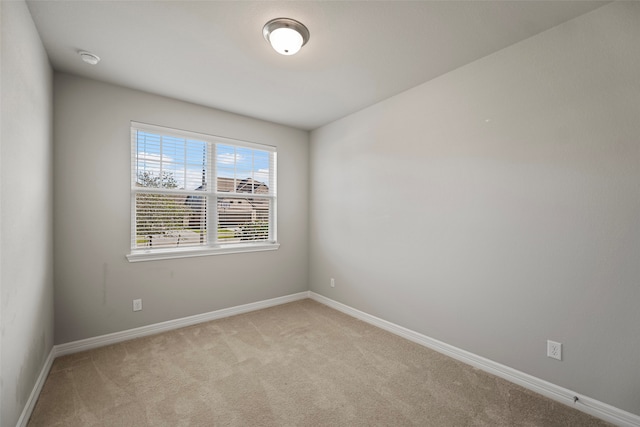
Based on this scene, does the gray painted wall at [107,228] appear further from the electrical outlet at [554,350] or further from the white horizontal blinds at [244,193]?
the electrical outlet at [554,350]

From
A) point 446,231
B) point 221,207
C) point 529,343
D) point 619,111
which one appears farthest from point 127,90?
point 529,343

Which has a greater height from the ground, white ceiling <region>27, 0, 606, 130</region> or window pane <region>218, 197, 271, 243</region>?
white ceiling <region>27, 0, 606, 130</region>

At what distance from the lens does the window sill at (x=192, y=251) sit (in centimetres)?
296

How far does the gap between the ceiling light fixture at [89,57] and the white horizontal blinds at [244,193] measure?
140 cm

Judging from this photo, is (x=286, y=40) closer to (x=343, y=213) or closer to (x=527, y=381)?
(x=343, y=213)

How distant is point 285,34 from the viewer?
1919 millimetres

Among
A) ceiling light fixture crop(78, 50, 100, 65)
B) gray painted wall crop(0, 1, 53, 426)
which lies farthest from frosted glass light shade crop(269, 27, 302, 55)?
ceiling light fixture crop(78, 50, 100, 65)

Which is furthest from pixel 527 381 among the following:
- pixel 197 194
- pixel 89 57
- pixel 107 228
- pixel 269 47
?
pixel 89 57

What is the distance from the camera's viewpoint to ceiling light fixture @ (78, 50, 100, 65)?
7.38 feet

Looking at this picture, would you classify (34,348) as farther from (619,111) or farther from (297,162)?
(619,111)

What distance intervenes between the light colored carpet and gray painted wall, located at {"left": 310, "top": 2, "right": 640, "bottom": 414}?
36 cm

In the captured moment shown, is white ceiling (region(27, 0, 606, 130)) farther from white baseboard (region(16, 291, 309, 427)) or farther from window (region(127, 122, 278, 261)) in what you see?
white baseboard (region(16, 291, 309, 427))

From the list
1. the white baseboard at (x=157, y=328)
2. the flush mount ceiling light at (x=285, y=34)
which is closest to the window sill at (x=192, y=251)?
the white baseboard at (x=157, y=328)

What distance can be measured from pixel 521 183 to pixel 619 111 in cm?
65
